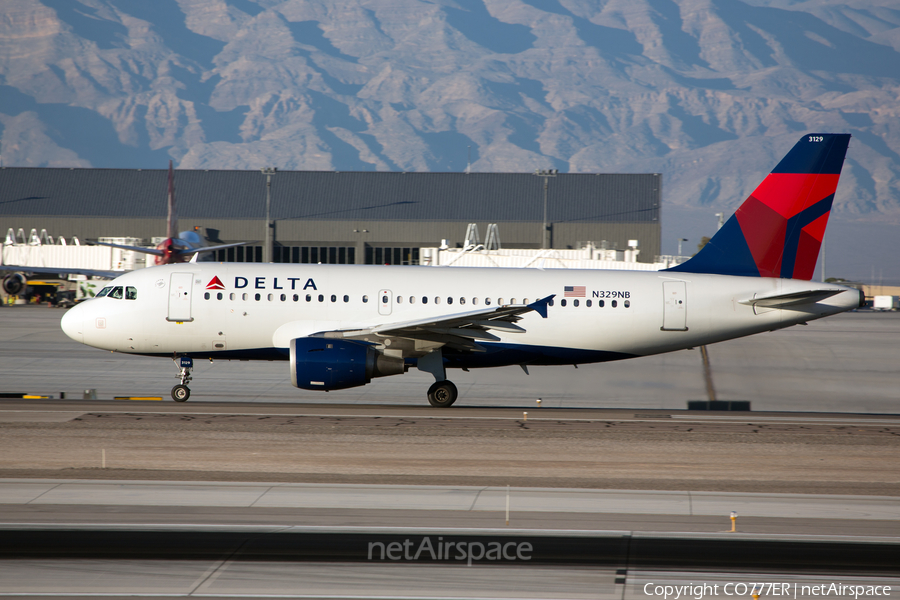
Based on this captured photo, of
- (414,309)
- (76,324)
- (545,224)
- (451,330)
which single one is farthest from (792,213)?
(545,224)

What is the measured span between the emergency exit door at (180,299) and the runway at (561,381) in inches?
145

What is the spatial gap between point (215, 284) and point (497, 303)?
8.15 meters

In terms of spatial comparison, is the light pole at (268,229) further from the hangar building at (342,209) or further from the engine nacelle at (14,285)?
the engine nacelle at (14,285)

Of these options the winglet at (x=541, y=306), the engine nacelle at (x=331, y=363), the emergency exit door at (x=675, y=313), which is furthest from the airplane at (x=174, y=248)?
the emergency exit door at (x=675, y=313)

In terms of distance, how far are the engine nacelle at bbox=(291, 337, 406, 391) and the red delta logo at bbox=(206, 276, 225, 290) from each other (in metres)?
3.18

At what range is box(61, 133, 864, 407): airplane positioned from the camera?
80.1 ft

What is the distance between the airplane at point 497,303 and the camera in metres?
24.4

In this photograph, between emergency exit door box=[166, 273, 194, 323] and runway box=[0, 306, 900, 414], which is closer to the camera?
emergency exit door box=[166, 273, 194, 323]

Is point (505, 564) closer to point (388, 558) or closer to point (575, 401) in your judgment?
point (388, 558)

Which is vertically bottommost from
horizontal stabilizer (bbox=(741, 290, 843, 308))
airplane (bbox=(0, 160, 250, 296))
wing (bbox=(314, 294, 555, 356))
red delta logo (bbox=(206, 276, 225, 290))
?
wing (bbox=(314, 294, 555, 356))

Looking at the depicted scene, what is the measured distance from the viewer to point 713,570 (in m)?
11.6

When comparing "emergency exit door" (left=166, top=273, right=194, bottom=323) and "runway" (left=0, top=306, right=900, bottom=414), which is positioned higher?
"emergency exit door" (left=166, top=273, right=194, bottom=323)

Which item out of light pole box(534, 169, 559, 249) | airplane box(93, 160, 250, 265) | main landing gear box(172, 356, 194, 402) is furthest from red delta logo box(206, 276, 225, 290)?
light pole box(534, 169, 559, 249)

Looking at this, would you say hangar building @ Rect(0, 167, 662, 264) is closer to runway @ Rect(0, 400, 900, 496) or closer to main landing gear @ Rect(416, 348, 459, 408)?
main landing gear @ Rect(416, 348, 459, 408)
